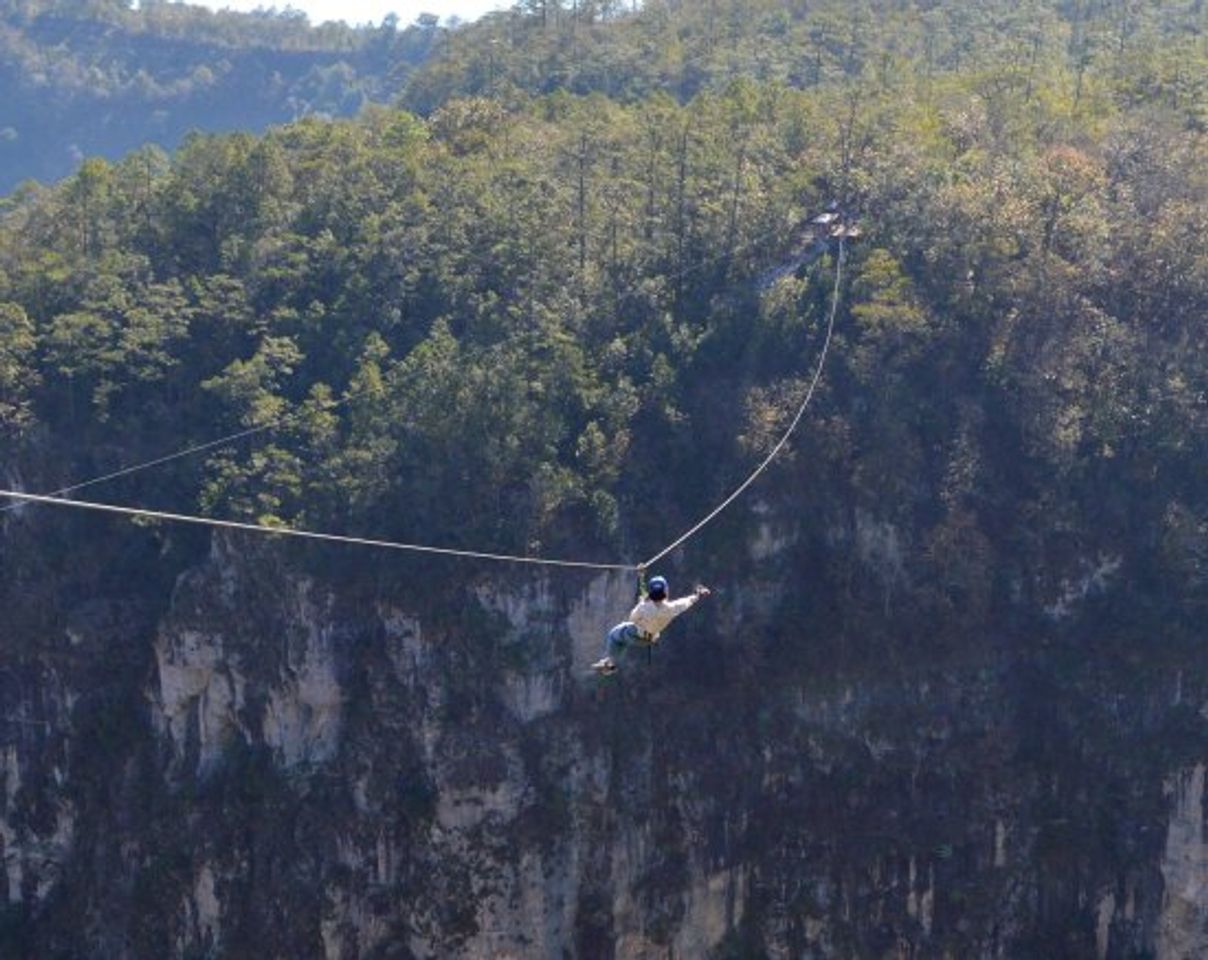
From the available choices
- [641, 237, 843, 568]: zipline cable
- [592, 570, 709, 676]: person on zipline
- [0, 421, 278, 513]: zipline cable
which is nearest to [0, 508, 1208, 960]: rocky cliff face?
[641, 237, 843, 568]: zipline cable

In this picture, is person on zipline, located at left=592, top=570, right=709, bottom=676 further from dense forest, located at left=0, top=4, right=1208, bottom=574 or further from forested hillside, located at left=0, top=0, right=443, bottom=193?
forested hillside, located at left=0, top=0, right=443, bottom=193

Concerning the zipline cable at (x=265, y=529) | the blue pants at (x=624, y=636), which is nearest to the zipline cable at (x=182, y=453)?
the zipline cable at (x=265, y=529)

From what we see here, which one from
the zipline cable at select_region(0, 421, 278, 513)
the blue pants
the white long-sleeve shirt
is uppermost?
the white long-sleeve shirt

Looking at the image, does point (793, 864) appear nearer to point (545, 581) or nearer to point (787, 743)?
point (787, 743)

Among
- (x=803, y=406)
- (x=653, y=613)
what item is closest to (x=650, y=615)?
(x=653, y=613)

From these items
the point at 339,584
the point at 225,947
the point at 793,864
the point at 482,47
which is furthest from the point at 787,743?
the point at 482,47

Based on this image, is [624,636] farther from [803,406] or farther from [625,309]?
[625,309]
